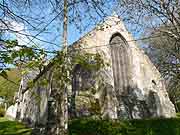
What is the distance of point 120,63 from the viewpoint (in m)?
27.7

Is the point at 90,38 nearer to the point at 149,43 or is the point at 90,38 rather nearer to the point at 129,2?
the point at 129,2

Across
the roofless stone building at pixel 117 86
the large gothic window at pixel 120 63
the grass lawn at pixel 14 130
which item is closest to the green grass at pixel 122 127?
the roofless stone building at pixel 117 86

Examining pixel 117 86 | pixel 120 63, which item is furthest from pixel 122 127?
pixel 120 63

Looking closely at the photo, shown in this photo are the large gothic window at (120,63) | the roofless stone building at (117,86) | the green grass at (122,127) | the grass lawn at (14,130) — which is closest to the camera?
the green grass at (122,127)

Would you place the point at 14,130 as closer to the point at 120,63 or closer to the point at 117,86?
the point at 117,86

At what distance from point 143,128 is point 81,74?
7480mm

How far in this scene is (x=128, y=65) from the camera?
2784 centimetres

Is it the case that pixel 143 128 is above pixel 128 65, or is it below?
below

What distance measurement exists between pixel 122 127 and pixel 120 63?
11009 millimetres

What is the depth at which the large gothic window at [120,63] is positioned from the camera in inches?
1047

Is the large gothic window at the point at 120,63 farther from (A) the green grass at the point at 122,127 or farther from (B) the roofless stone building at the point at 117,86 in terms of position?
(A) the green grass at the point at 122,127

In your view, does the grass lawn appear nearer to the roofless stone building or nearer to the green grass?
the roofless stone building

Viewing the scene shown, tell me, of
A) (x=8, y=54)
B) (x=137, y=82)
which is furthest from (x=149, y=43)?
(x=8, y=54)

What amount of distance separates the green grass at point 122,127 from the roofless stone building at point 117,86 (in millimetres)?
4329
